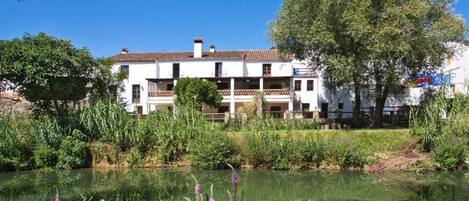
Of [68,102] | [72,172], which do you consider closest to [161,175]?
[72,172]

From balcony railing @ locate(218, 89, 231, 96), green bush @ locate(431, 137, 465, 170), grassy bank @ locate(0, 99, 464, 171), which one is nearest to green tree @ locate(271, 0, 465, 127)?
grassy bank @ locate(0, 99, 464, 171)

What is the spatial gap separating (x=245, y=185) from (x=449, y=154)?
1029 centimetres

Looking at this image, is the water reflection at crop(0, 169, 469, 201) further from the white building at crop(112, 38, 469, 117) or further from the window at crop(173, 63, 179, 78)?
the window at crop(173, 63, 179, 78)

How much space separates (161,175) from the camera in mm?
23156

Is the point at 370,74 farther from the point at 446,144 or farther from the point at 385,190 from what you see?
the point at 385,190

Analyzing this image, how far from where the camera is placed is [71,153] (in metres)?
26.1

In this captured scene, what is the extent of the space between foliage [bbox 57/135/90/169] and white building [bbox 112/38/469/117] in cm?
2483

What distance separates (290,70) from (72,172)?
34.5 m

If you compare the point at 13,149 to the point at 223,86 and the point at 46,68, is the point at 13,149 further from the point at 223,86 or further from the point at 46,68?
the point at 223,86

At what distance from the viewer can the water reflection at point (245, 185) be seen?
16359 millimetres

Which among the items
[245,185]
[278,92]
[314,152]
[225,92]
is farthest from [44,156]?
[278,92]

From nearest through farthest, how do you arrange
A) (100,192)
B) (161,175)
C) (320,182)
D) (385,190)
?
(100,192) → (385,190) → (320,182) → (161,175)

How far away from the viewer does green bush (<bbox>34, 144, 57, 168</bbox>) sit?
83.9 ft

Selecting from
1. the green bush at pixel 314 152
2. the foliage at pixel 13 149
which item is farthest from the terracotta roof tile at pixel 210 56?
the foliage at pixel 13 149
